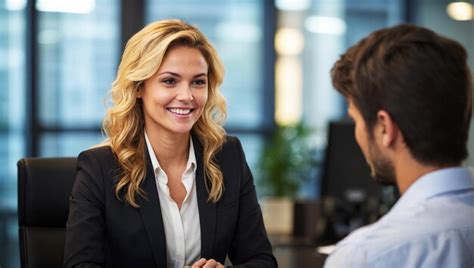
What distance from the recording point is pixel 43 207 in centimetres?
279

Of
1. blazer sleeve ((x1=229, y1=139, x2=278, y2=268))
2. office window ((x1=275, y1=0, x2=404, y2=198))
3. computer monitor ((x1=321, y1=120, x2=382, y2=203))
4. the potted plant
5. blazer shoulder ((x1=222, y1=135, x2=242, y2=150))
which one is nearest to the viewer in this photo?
blazer sleeve ((x1=229, y1=139, x2=278, y2=268))

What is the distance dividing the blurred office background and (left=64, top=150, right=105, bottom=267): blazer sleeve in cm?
437

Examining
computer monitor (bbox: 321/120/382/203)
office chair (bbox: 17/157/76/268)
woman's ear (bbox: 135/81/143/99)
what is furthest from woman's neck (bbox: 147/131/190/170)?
computer monitor (bbox: 321/120/382/203)

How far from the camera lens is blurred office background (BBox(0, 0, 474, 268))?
6.98 m

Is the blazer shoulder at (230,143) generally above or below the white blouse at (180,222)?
above

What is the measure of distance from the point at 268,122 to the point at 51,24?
2139 mm

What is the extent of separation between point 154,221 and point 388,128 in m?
1.21

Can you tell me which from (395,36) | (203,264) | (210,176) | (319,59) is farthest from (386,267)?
(319,59)

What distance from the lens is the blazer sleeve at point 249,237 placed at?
2701 millimetres

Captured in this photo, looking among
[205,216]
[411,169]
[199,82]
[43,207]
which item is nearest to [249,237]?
[205,216]

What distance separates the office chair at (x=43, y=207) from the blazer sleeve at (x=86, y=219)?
0.16m

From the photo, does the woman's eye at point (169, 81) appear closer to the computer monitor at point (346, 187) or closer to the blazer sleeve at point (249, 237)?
the blazer sleeve at point (249, 237)

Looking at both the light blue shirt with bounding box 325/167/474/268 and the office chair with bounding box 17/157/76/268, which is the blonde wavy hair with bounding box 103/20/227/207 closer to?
the office chair with bounding box 17/157/76/268

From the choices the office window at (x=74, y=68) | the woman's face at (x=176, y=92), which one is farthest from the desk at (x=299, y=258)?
the office window at (x=74, y=68)
